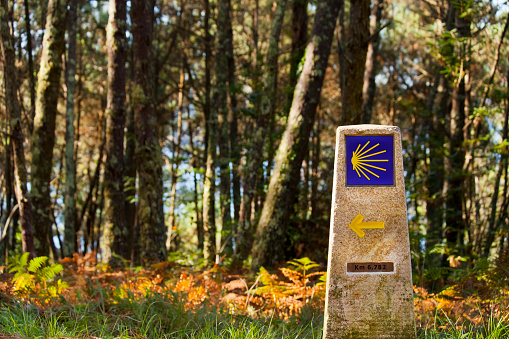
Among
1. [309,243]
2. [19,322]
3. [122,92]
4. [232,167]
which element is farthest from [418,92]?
[19,322]

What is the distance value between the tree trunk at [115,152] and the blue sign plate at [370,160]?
257 inches

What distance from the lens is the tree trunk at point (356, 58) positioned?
726 cm

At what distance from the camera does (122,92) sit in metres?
9.23

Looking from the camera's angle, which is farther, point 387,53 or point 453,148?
point 387,53

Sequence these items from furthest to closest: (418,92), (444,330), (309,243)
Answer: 1. (418,92)
2. (309,243)
3. (444,330)

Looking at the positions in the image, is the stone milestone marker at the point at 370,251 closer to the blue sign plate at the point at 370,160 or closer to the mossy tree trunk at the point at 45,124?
the blue sign plate at the point at 370,160

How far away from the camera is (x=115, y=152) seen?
9164mm

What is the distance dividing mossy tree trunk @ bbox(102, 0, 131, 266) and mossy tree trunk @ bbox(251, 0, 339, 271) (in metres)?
3.39

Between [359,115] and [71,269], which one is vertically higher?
[359,115]

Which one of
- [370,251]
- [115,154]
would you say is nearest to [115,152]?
[115,154]

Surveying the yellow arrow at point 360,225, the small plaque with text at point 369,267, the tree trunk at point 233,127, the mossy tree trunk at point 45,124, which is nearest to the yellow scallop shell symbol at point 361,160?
the yellow arrow at point 360,225

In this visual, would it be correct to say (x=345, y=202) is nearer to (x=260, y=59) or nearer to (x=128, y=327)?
(x=128, y=327)

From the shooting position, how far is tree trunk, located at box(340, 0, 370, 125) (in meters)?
7.26

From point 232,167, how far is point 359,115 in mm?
4471
